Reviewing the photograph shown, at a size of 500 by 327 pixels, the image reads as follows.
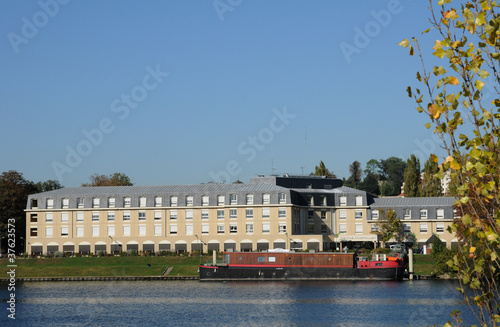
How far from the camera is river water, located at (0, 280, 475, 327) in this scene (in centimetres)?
5866

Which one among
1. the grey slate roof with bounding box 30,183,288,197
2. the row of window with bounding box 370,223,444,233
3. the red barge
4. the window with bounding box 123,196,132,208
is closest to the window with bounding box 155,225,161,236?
the grey slate roof with bounding box 30,183,288,197

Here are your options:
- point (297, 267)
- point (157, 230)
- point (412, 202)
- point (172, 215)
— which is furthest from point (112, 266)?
point (412, 202)

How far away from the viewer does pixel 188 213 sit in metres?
113

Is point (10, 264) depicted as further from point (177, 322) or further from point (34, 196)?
point (177, 322)

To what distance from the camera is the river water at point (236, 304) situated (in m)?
58.7

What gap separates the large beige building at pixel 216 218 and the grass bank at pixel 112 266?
22.7 feet

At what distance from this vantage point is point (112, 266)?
99750mm

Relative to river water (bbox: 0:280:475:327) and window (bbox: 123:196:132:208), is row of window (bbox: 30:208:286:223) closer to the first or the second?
window (bbox: 123:196:132:208)

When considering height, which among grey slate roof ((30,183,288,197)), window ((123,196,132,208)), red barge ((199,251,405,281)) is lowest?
red barge ((199,251,405,281))

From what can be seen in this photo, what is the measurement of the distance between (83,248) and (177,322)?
57.4 metres

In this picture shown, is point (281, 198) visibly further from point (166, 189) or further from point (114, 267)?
point (114, 267)

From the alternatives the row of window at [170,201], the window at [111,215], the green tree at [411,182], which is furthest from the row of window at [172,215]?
the green tree at [411,182]

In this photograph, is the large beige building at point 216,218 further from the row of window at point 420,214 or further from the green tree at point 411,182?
the green tree at point 411,182

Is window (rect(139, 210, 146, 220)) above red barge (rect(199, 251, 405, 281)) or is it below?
above
